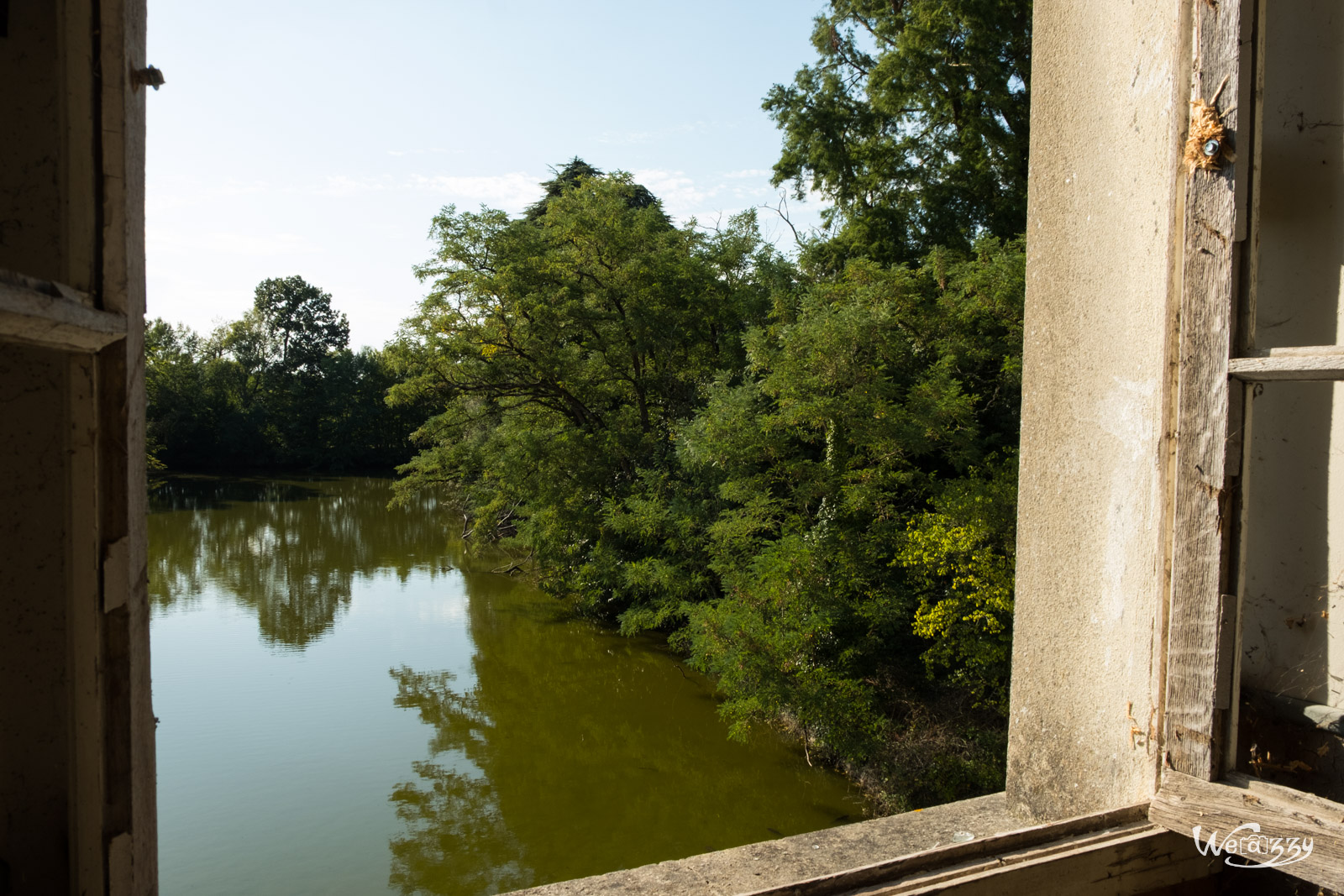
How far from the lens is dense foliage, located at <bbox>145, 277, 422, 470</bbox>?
106ft

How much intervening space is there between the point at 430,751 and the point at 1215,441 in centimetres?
787

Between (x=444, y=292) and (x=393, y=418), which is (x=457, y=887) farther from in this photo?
(x=393, y=418)

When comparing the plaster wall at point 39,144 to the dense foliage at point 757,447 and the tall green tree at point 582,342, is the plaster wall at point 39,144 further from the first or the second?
the tall green tree at point 582,342

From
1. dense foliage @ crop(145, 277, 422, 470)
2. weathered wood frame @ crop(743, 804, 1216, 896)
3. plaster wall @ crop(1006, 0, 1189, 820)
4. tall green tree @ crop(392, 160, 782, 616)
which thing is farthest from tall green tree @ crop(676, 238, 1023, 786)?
dense foliage @ crop(145, 277, 422, 470)

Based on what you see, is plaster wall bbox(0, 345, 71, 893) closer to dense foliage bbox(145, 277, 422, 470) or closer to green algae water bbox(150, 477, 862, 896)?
green algae water bbox(150, 477, 862, 896)

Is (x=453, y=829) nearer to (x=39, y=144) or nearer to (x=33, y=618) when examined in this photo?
(x=33, y=618)

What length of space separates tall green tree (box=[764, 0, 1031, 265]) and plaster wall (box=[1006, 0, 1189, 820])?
9.90 m

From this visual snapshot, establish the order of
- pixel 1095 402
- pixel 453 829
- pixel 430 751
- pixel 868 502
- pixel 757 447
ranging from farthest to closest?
pixel 757 447
pixel 430 751
pixel 868 502
pixel 453 829
pixel 1095 402

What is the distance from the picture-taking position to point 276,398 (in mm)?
33875

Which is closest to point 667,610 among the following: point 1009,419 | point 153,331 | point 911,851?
point 1009,419

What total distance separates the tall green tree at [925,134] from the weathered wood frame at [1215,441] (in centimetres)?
1023

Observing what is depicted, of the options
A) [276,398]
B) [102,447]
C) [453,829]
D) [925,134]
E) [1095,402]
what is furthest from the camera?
[276,398]

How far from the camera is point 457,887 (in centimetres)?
580

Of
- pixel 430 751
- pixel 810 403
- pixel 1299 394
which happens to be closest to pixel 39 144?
pixel 1299 394
